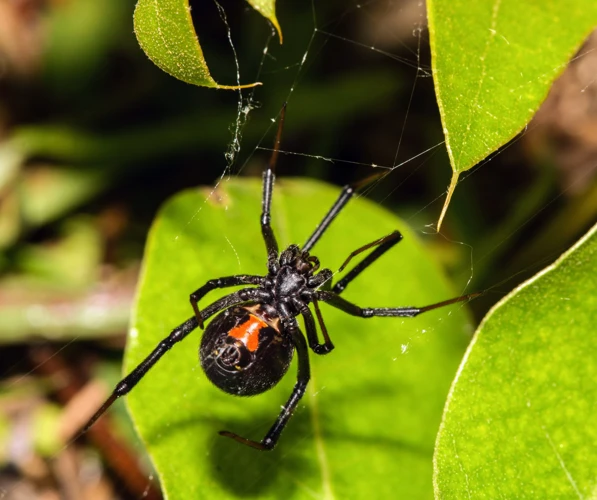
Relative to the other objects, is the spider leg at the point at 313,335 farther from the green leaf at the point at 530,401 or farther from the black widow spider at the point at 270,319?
the green leaf at the point at 530,401

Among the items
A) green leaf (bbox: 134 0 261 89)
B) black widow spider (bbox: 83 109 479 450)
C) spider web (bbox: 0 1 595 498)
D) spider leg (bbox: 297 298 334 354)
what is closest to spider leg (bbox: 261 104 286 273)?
black widow spider (bbox: 83 109 479 450)

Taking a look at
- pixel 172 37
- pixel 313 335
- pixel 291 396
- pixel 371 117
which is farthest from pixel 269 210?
pixel 371 117

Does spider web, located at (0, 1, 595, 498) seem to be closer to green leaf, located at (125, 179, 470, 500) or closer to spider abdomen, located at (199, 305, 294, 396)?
green leaf, located at (125, 179, 470, 500)

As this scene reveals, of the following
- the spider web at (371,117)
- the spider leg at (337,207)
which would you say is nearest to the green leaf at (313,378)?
the spider leg at (337,207)

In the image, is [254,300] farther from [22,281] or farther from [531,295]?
[22,281]

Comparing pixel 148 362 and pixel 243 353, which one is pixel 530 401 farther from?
pixel 148 362

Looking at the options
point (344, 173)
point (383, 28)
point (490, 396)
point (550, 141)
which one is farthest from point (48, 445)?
point (550, 141)
